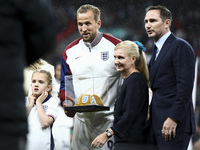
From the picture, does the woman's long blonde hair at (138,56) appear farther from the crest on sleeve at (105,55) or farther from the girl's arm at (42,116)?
the girl's arm at (42,116)

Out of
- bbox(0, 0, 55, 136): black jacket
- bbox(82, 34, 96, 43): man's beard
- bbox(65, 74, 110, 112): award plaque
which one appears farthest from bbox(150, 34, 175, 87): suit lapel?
bbox(0, 0, 55, 136): black jacket

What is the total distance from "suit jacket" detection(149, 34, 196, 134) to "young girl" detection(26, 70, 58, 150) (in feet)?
3.20

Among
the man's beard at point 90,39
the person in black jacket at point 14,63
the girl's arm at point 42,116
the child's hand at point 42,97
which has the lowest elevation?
the girl's arm at point 42,116

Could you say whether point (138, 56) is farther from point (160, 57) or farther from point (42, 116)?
point (42, 116)

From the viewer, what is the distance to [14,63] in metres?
1.47

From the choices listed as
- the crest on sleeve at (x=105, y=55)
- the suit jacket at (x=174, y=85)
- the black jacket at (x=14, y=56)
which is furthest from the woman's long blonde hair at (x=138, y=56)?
the black jacket at (x=14, y=56)

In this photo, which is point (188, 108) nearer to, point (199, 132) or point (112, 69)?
point (112, 69)

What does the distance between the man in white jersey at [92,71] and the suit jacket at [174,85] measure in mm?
556

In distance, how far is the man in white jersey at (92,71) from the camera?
3.51 m

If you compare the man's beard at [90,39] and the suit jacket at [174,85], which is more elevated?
the man's beard at [90,39]

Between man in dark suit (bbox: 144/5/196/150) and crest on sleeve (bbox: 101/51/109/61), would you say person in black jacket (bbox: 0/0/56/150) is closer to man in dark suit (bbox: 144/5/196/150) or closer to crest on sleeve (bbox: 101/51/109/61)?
man in dark suit (bbox: 144/5/196/150)

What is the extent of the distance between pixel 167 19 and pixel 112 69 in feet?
2.07

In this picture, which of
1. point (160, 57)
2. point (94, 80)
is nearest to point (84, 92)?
point (94, 80)

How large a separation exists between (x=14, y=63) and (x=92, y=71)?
2.10m
